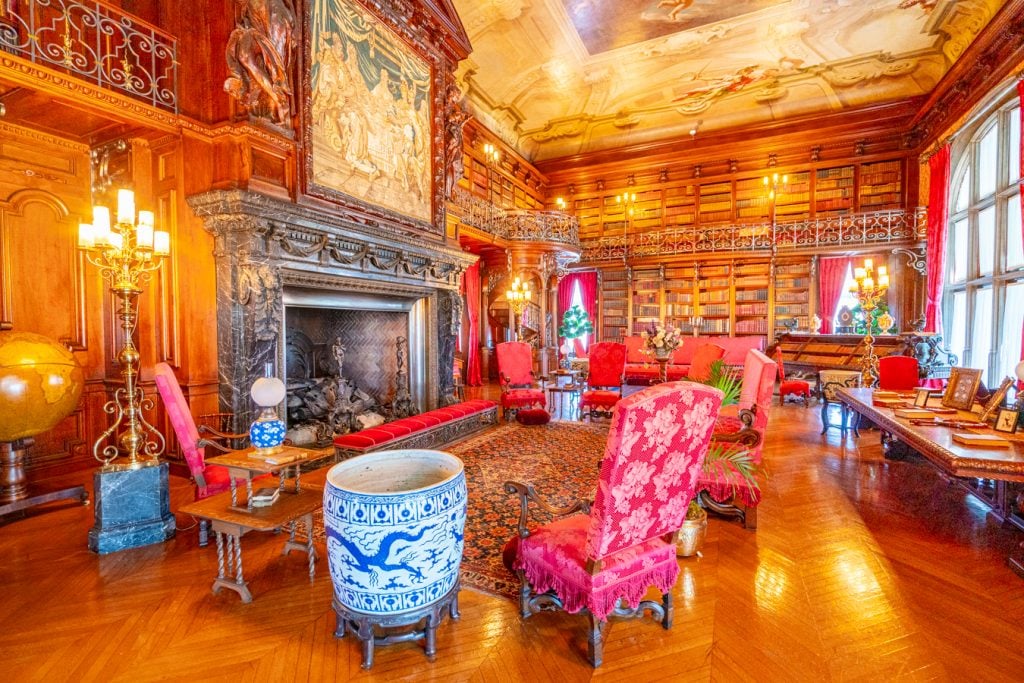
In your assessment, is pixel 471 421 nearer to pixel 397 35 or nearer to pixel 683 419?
pixel 683 419

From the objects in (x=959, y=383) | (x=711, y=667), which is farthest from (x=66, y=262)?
(x=959, y=383)

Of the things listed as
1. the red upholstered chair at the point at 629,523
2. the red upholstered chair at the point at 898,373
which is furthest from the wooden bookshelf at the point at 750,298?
the red upholstered chair at the point at 629,523

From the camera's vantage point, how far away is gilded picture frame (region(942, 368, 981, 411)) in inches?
147

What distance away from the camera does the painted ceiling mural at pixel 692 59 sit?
314 inches

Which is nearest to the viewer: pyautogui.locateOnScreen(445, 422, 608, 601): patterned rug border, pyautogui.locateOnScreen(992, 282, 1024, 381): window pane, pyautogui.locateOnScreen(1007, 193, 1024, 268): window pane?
pyautogui.locateOnScreen(445, 422, 608, 601): patterned rug border

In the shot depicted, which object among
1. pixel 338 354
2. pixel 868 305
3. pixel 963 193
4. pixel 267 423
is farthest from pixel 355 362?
pixel 963 193

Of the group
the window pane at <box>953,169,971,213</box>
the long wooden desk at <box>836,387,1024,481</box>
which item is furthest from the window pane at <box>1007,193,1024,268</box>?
the long wooden desk at <box>836,387,1024,481</box>

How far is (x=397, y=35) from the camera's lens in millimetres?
5590

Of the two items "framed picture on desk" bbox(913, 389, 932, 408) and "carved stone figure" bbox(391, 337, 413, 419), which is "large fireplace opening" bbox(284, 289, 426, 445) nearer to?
"carved stone figure" bbox(391, 337, 413, 419)

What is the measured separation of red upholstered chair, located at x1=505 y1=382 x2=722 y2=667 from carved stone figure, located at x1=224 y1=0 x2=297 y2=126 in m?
4.07

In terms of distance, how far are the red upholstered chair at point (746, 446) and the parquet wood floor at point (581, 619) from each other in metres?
0.18

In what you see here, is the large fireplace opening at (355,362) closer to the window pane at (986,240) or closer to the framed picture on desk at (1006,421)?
the framed picture on desk at (1006,421)

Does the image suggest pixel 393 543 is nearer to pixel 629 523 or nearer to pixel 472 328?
pixel 629 523

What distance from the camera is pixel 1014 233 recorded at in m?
6.56
